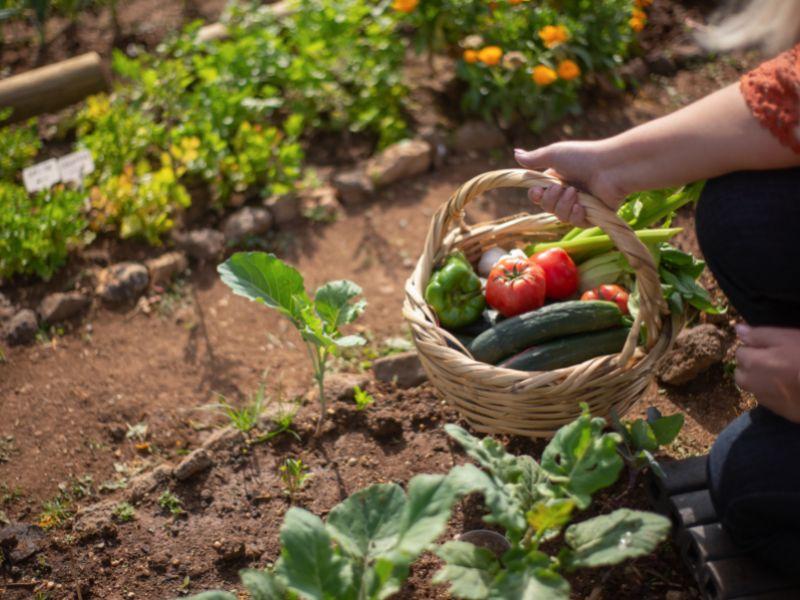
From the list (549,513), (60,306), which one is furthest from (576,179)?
(60,306)

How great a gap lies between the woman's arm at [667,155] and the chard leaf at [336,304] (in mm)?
717

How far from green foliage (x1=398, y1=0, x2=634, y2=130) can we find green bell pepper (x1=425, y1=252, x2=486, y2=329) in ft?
5.87

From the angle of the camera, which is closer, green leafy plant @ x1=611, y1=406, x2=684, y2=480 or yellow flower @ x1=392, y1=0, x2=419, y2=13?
green leafy plant @ x1=611, y1=406, x2=684, y2=480

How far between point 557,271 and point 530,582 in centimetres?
124

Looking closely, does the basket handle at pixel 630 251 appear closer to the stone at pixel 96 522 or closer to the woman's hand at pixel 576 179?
the woman's hand at pixel 576 179

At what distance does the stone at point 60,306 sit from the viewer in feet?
11.9

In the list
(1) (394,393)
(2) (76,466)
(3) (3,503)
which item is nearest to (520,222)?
(1) (394,393)

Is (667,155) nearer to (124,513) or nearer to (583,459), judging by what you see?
(583,459)

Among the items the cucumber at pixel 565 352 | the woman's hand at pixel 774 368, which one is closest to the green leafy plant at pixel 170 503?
the cucumber at pixel 565 352

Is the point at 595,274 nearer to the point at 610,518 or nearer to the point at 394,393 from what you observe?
the point at 394,393

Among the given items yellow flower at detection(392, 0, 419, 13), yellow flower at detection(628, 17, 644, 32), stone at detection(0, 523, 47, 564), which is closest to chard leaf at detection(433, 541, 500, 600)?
stone at detection(0, 523, 47, 564)

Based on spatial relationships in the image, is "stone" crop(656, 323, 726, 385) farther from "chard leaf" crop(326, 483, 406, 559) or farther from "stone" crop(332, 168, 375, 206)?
"stone" crop(332, 168, 375, 206)

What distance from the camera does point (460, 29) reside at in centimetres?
448

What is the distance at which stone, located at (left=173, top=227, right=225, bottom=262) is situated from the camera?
3.91 m
